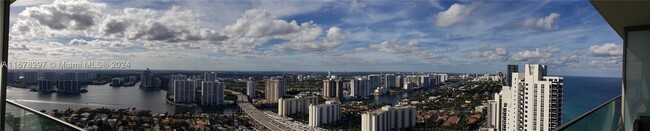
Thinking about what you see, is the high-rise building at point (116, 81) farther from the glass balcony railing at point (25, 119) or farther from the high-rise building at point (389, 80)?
the glass balcony railing at point (25, 119)

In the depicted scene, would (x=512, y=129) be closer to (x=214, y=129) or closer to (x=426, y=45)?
(x=214, y=129)

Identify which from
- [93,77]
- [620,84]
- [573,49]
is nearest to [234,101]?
[93,77]

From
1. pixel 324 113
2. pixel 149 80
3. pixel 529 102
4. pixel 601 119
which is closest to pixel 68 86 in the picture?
pixel 149 80

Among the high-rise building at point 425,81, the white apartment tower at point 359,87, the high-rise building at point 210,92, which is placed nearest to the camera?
the high-rise building at point 210,92

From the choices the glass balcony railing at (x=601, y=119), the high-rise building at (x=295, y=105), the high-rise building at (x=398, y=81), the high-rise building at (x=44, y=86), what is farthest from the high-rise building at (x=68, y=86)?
the glass balcony railing at (x=601, y=119)

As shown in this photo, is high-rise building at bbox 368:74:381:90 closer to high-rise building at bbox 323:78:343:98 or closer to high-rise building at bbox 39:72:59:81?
high-rise building at bbox 323:78:343:98

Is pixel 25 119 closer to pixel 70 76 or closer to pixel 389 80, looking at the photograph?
pixel 70 76
